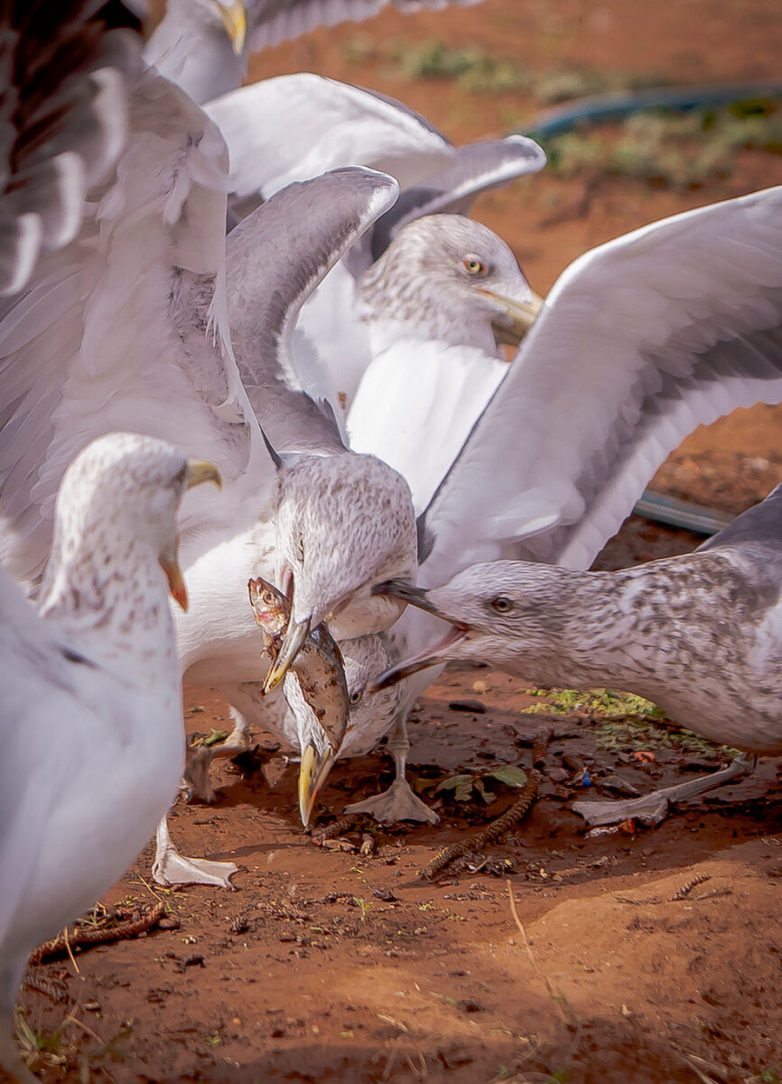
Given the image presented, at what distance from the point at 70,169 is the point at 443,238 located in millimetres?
3250

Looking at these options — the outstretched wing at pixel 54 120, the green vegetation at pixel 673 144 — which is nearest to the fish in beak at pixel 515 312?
the outstretched wing at pixel 54 120

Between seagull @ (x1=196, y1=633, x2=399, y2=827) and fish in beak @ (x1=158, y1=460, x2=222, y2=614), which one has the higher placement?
fish in beak @ (x1=158, y1=460, x2=222, y2=614)

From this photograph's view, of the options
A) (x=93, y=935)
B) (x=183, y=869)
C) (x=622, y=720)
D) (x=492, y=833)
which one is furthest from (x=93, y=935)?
(x=622, y=720)

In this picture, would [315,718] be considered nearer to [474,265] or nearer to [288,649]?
[288,649]

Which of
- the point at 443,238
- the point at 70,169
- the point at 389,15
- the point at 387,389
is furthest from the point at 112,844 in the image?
the point at 389,15

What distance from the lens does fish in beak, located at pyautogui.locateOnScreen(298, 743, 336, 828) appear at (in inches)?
151

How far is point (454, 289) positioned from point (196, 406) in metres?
1.90

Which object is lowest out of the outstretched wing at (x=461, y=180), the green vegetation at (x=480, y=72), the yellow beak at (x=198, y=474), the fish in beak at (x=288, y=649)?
the green vegetation at (x=480, y=72)

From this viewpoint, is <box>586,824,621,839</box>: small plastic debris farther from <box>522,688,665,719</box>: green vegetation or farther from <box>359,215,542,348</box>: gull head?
<box>359,215,542,348</box>: gull head

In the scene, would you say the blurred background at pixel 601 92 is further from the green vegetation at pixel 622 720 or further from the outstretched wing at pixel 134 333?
the outstretched wing at pixel 134 333

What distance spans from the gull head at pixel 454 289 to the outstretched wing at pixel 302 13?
167cm

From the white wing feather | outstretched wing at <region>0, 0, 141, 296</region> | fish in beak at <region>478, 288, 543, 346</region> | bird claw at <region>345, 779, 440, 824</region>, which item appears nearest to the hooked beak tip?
outstretched wing at <region>0, 0, 141, 296</region>

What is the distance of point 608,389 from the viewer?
14.6ft

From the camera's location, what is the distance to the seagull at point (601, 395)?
415 centimetres
